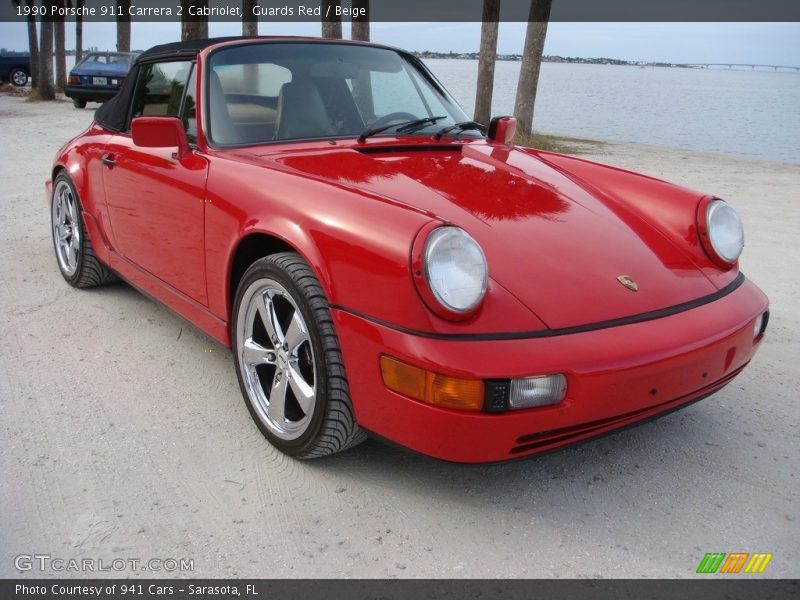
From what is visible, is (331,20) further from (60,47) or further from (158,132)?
(60,47)

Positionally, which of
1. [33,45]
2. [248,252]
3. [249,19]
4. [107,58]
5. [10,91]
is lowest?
[10,91]

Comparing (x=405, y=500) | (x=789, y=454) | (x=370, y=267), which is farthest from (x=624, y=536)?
(x=370, y=267)

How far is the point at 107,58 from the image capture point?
62.5 feet

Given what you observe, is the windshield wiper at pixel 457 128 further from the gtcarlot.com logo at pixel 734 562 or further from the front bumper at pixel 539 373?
the gtcarlot.com logo at pixel 734 562

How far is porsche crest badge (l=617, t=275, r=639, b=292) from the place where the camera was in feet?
7.59

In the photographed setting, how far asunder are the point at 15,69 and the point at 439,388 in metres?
32.9

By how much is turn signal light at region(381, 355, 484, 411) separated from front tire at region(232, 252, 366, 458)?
29cm

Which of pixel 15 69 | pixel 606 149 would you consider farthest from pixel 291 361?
pixel 15 69

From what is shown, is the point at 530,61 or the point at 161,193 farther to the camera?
the point at 530,61

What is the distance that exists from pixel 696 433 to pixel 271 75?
227cm

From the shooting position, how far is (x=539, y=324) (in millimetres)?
2082

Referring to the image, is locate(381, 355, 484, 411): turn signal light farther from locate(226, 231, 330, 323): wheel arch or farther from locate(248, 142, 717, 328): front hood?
locate(226, 231, 330, 323): wheel arch

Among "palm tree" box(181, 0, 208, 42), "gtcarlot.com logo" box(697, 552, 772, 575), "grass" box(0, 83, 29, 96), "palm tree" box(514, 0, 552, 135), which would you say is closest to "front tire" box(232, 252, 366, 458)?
"gtcarlot.com logo" box(697, 552, 772, 575)

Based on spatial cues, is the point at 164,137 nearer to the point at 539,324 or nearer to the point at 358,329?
the point at 358,329
